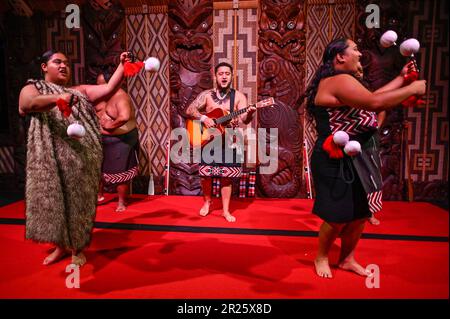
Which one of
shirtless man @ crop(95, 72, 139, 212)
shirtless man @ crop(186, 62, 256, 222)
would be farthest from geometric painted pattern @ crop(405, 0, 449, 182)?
shirtless man @ crop(95, 72, 139, 212)

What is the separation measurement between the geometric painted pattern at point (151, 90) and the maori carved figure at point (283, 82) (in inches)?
53.8

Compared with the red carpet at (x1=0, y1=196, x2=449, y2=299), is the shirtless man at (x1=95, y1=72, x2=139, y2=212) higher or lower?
higher

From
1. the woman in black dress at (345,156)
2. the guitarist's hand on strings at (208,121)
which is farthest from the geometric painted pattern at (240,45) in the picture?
the woman in black dress at (345,156)

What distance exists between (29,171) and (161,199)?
2.39 m

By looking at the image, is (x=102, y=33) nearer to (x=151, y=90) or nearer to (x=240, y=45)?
(x=151, y=90)

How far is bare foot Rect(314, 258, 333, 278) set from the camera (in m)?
2.30

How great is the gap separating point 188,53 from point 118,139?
1.60m

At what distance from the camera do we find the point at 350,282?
7.28ft

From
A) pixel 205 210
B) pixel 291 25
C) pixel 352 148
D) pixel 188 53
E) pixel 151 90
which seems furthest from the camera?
pixel 151 90

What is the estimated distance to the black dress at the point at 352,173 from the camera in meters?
2.10

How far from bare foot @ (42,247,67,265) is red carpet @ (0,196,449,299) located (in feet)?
0.16

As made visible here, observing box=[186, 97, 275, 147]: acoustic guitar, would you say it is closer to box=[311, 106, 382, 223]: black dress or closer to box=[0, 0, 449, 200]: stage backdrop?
box=[0, 0, 449, 200]: stage backdrop

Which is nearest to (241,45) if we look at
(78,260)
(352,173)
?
(352,173)

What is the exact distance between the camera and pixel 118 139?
4000 millimetres
